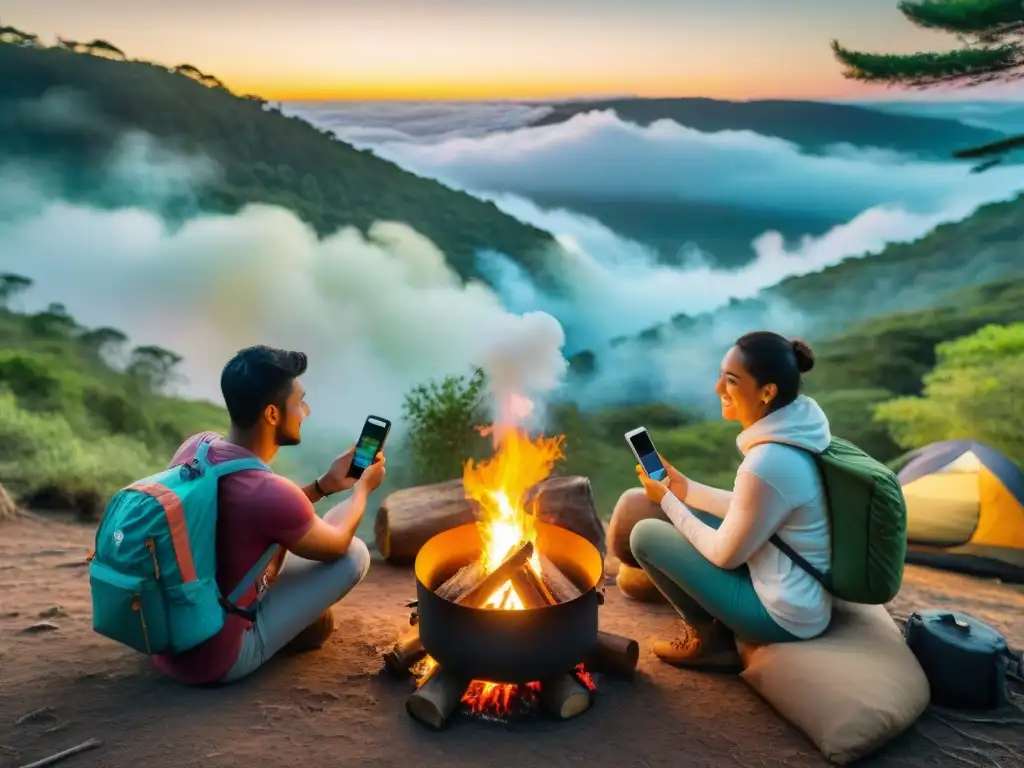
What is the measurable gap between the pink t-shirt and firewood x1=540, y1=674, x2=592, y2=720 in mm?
1228

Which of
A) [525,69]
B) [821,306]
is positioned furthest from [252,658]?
[821,306]

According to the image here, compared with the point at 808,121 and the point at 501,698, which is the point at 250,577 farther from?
the point at 808,121

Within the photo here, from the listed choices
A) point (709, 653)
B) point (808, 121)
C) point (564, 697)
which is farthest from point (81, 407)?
point (808, 121)

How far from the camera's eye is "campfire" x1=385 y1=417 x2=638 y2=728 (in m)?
3.33

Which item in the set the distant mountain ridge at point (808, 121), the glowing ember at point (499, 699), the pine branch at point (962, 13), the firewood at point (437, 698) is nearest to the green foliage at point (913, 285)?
the distant mountain ridge at point (808, 121)

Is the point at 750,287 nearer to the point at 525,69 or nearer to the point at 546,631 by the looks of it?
the point at 525,69

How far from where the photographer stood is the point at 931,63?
26.0ft

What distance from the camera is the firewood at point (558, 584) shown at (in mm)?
3689

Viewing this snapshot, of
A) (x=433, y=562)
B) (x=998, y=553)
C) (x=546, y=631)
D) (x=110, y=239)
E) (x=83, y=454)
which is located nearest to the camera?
(x=546, y=631)

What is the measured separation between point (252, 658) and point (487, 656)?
3.53 feet

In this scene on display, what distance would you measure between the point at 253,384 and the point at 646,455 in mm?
1819

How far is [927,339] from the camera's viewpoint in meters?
9.72

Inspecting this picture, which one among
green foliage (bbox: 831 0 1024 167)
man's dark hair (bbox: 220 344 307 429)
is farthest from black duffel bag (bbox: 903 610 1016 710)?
green foliage (bbox: 831 0 1024 167)

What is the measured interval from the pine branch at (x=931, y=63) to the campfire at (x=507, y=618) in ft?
19.4
